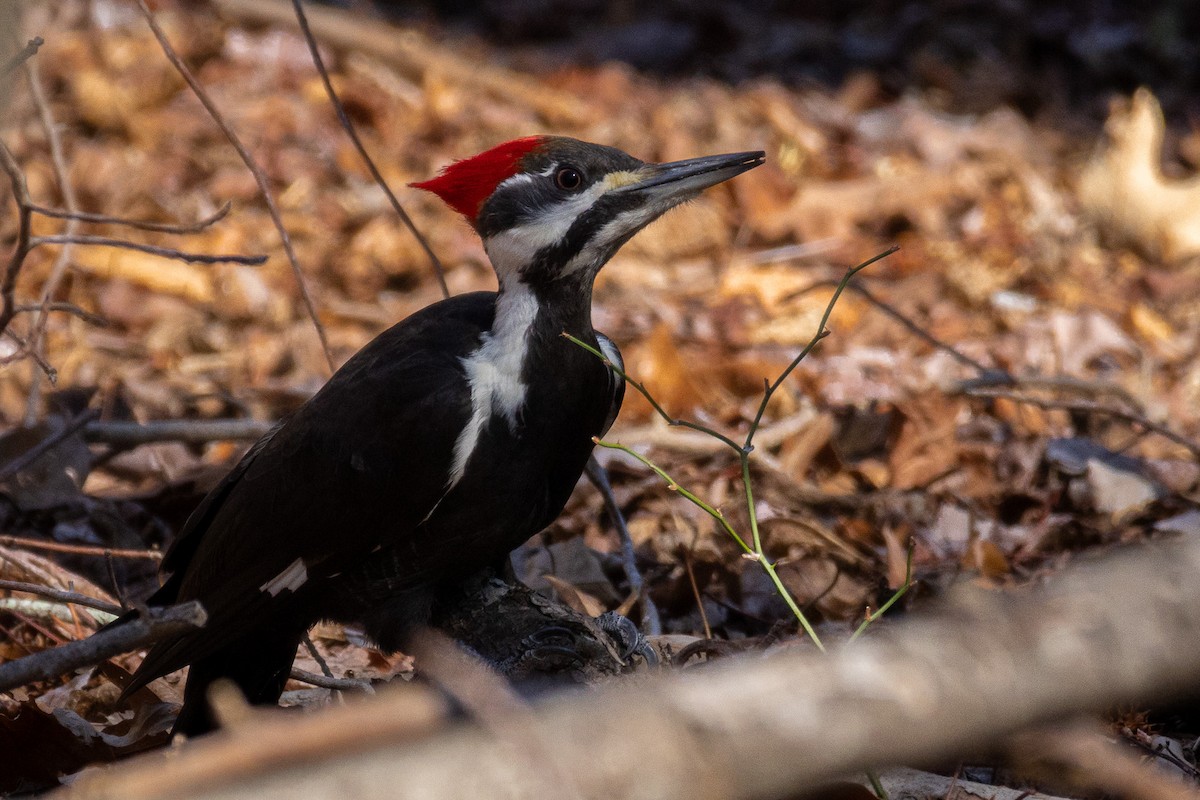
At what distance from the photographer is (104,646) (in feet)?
6.02

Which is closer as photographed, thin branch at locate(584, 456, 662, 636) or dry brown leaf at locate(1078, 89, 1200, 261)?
thin branch at locate(584, 456, 662, 636)

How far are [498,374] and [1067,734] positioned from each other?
1516mm

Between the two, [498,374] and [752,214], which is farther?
[752,214]

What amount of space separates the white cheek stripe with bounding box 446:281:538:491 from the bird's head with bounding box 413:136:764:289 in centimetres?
6

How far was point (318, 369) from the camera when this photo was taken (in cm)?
466

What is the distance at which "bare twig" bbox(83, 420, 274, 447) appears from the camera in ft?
11.9

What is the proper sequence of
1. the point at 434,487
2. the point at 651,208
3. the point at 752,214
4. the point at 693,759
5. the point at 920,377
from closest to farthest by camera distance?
the point at 693,759, the point at 434,487, the point at 651,208, the point at 920,377, the point at 752,214

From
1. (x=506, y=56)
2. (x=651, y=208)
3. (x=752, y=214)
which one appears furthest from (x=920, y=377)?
(x=506, y=56)

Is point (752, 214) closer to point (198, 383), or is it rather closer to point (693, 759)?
point (198, 383)

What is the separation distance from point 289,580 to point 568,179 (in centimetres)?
104

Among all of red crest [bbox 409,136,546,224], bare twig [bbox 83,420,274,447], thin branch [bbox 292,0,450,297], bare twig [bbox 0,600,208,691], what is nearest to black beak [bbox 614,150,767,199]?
red crest [bbox 409,136,546,224]

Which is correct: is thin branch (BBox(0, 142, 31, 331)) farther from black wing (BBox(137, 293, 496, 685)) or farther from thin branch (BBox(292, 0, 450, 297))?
thin branch (BBox(292, 0, 450, 297))

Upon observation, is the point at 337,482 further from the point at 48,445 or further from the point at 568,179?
the point at 48,445

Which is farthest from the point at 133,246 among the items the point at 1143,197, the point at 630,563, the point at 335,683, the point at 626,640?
the point at 1143,197
